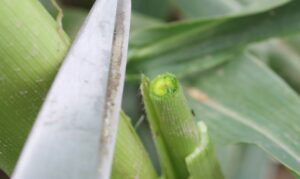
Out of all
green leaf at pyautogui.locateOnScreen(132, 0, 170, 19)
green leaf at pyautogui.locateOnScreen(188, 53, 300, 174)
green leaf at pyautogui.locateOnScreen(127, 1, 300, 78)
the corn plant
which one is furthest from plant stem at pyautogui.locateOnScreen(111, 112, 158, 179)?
green leaf at pyautogui.locateOnScreen(132, 0, 170, 19)

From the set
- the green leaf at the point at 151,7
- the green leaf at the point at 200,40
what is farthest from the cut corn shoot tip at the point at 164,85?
the green leaf at the point at 151,7

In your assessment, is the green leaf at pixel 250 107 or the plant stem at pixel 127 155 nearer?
the plant stem at pixel 127 155

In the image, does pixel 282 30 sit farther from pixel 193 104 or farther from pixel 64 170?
pixel 64 170

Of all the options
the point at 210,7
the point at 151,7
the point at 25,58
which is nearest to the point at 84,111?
the point at 25,58

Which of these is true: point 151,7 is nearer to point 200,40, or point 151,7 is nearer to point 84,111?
point 200,40

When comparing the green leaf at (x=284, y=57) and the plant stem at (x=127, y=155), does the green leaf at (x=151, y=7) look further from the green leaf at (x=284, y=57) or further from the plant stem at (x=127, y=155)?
the plant stem at (x=127, y=155)

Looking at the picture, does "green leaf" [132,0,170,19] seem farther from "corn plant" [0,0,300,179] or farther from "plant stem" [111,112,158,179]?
"plant stem" [111,112,158,179]

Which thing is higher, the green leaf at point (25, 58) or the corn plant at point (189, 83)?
the green leaf at point (25, 58)
